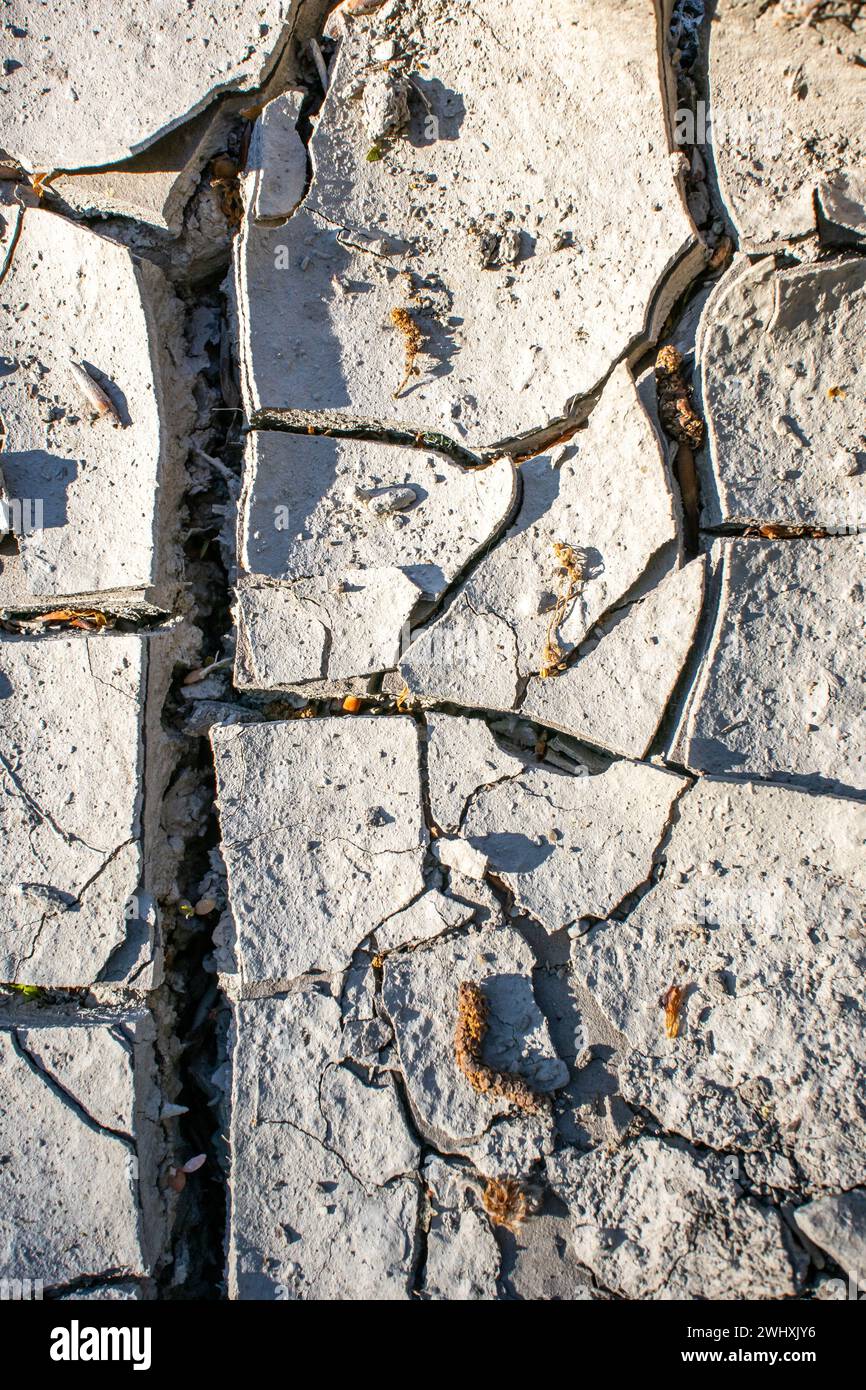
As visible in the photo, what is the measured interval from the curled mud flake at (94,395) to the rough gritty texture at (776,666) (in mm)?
1459

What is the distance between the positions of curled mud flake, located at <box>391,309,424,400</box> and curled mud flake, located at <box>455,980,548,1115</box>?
137 cm

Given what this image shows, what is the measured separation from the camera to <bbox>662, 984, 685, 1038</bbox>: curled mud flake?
184 centimetres

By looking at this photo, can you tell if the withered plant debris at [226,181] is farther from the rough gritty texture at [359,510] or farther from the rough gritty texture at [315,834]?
the rough gritty texture at [315,834]

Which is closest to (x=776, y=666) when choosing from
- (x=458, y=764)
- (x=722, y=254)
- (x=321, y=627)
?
(x=458, y=764)

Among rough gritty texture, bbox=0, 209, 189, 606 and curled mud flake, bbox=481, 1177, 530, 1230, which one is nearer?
curled mud flake, bbox=481, 1177, 530, 1230

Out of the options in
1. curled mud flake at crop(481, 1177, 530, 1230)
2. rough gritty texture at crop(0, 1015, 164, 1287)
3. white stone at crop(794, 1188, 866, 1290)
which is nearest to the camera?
white stone at crop(794, 1188, 866, 1290)

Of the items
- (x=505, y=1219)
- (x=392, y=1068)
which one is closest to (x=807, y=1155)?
(x=505, y=1219)

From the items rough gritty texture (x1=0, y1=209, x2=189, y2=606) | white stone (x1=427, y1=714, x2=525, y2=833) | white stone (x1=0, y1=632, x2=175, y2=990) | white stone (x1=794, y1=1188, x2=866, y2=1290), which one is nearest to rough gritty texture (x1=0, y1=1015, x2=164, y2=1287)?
white stone (x1=0, y1=632, x2=175, y2=990)

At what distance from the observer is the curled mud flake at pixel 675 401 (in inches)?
74.4

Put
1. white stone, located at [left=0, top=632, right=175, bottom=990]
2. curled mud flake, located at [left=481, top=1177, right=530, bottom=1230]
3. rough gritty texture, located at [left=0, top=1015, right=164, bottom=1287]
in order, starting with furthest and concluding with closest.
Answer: white stone, located at [left=0, top=632, right=175, bottom=990], rough gritty texture, located at [left=0, top=1015, right=164, bottom=1287], curled mud flake, located at [left=481, top=1177, right=530, bottom=1230]

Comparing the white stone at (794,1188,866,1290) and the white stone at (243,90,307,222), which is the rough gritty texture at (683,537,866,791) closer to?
the white stone at (794,1188,866,1290)

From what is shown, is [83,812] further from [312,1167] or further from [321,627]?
[312,1167]

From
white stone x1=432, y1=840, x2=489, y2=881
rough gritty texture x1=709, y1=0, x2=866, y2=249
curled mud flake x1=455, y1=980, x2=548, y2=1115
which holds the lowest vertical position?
curled mud flake x1=455, y1=980, x2=548, y2=1115
